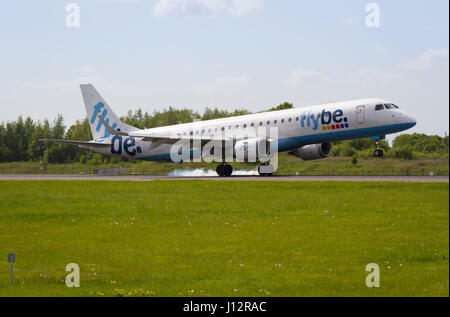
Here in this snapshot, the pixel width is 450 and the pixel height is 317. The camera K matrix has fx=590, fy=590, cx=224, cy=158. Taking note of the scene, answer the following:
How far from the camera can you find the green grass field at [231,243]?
12.3 m

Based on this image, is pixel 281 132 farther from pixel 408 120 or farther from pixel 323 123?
pixel 408 120

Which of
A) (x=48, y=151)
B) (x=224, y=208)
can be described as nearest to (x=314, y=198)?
(x=224, y=208)

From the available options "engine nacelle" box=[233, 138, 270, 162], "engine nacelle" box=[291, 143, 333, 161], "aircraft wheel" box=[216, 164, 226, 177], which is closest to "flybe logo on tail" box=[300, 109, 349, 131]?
"engine nacelle" box=[291, 143, 333, 161]

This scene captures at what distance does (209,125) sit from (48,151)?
119 feet

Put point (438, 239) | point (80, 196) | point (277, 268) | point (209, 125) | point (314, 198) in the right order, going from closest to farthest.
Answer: point (277, 268), point (438, 239), point (314, 198), point (80, 196), point (209, 125)

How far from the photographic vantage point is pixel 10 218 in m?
22.6

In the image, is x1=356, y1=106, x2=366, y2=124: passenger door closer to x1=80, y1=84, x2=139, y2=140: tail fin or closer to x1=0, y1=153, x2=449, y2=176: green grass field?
x1=0, y1=153, x2=449, y2=176: green grass field

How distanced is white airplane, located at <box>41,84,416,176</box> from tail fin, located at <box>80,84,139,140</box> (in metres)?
1.51

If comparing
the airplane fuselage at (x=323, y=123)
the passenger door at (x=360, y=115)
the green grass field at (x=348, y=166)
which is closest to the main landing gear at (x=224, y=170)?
the airplane fuselage at (x=323, y=123)

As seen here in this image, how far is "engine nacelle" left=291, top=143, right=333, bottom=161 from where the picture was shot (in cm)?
4412

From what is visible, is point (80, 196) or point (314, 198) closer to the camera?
point (314, 198)

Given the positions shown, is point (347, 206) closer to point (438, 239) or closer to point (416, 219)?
point (416, 219)

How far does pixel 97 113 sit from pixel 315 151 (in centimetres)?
2276

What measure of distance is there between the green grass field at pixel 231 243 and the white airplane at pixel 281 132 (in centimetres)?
1172
